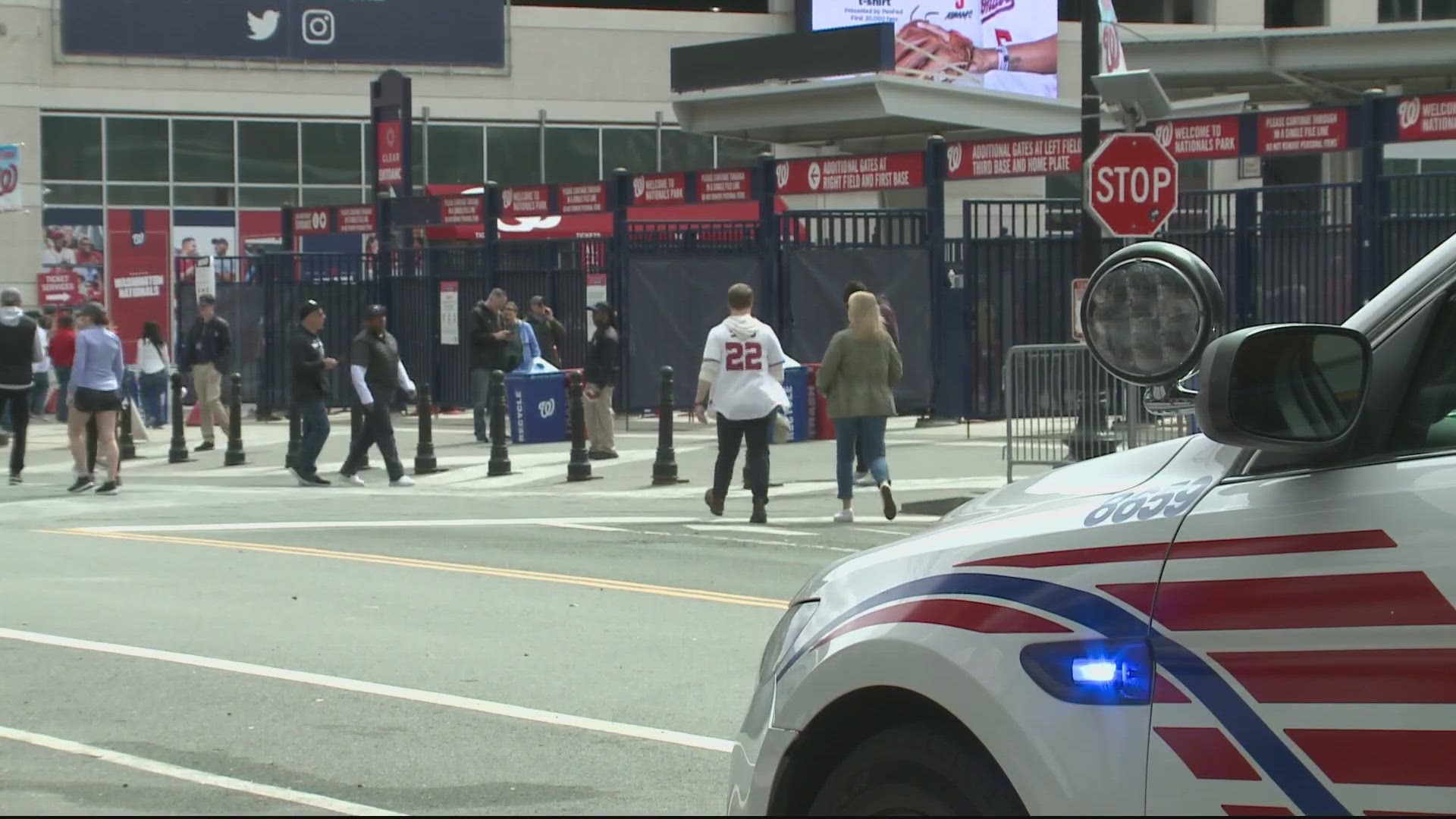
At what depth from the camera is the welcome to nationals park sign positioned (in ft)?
65.9

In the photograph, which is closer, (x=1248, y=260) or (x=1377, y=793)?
(x=1377, y=793)

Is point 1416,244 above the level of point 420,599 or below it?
above

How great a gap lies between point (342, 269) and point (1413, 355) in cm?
2806

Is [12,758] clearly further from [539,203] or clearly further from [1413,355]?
[539,203]

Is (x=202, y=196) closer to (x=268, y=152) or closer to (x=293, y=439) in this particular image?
(x=268, y=152)

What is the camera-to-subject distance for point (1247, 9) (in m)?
50.6

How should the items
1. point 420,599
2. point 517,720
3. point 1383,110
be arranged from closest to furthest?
point 517,720 < point 420,599 < point 1383,110

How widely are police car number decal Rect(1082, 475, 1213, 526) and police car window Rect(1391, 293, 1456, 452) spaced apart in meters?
0.33

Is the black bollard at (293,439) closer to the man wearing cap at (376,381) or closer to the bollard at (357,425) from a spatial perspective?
the bollard at (357,425)

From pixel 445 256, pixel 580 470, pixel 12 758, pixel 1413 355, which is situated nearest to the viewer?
pixel 1413 355

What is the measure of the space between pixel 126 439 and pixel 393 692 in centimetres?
1617

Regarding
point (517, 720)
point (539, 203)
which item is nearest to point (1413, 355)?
point (517, 720)

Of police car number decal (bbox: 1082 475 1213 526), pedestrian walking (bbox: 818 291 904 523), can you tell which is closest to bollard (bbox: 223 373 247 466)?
pedestrian walking (bbox: 818 291 904 523)

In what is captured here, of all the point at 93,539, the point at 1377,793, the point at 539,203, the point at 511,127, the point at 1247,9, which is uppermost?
the point at 1247,9
